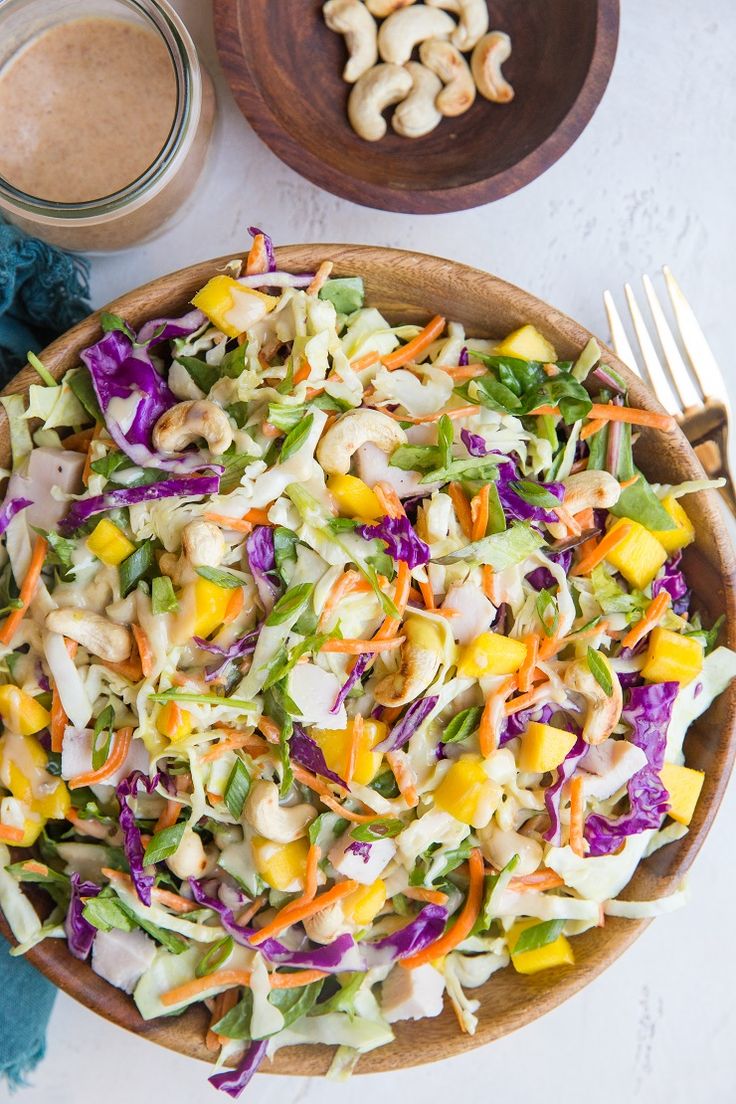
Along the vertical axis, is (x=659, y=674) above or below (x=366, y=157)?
below

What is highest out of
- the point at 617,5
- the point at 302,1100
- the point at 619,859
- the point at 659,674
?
the point at 617,5

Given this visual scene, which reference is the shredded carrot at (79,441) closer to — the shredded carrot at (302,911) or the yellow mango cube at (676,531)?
the shredded carrot at (302,911)

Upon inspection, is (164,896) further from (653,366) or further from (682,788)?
(653,366)

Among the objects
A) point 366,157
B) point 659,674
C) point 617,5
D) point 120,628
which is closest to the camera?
point 120,628

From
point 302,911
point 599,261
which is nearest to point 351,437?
point 302,911

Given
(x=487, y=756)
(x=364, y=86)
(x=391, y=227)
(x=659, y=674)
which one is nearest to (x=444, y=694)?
(x=487, y=756)

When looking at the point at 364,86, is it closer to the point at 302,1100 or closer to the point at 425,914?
the point at 425,914

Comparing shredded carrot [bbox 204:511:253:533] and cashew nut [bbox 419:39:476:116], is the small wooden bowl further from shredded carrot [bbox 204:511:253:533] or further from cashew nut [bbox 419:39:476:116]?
shredded carrot [bbox 204:511:253:533]
